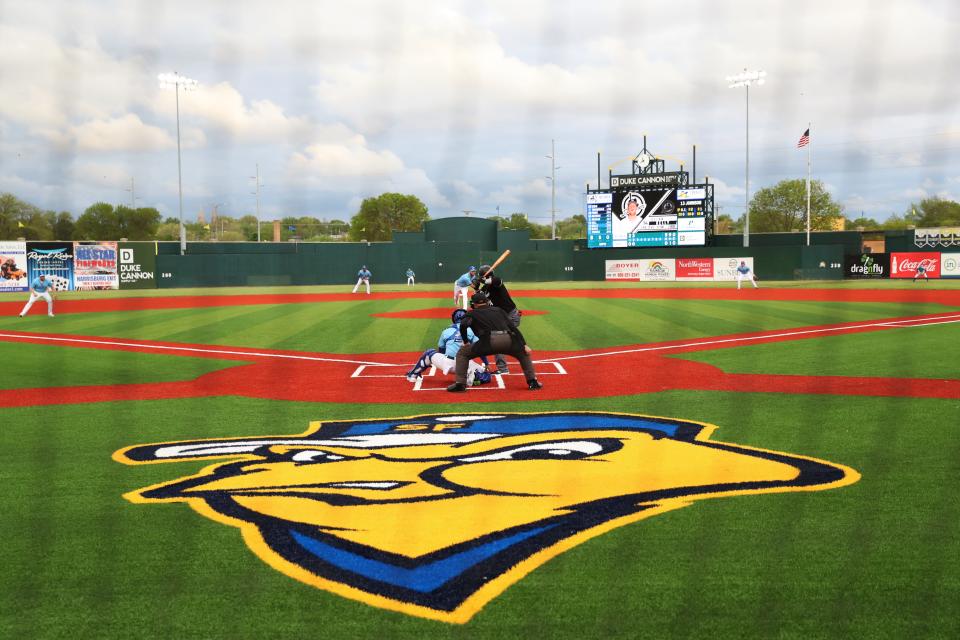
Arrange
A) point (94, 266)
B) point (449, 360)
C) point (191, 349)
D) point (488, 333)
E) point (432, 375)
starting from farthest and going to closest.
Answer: point (94, 266)
point (191, 349)
point (432, 375)
point (449, 360)
point (488, 333)

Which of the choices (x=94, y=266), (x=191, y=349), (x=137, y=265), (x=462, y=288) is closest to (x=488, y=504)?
(x=191, y=349)

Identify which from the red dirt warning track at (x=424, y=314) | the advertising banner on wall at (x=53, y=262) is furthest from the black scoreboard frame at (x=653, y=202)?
the advertising banner on wall at (x=53, y=262)

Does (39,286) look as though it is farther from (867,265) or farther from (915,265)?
(915,265)

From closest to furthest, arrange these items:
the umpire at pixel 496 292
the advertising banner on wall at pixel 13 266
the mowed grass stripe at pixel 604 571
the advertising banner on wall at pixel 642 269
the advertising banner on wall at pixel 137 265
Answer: the mowed grass stripe at pixel 604 571 → the umpire at pixel 496 292 → the advertising banner on wall at pixel 13 266 → the advertising banner on wall at pixel 137 265 → the advertising banner on wall at pixel 642 269

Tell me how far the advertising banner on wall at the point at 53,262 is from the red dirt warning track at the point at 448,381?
34357 mm

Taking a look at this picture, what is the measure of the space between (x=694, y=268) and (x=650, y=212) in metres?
4.91

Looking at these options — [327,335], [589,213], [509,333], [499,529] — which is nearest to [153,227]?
[589,213]

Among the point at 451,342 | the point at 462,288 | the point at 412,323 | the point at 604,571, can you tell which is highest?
the point at 462,288

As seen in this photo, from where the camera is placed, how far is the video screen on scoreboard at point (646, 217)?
165 ft

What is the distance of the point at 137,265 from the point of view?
4778 cm

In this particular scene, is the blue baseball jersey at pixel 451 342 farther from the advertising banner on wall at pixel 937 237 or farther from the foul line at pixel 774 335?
the advertising banner on wall at pixel 937 237

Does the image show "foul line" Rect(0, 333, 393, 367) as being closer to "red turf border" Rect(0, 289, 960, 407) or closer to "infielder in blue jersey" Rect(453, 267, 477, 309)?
"red turf border" Rect(0, 289, 960, 407)

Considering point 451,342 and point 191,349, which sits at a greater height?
point 451,342

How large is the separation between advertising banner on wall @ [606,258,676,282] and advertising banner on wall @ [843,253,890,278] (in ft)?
42.0
